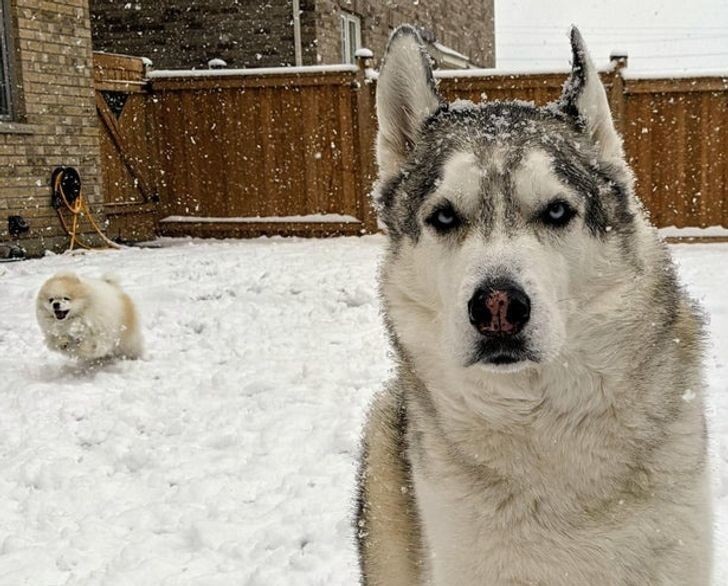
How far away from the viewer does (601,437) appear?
2.19 metres

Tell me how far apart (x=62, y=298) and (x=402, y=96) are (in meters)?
4.85

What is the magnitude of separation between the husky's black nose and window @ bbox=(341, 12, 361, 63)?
15654mm

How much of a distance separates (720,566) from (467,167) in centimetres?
196

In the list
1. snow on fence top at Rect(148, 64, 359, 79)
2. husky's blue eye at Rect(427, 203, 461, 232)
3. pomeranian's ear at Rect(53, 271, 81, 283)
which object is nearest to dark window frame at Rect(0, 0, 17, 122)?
snow on fence top at Rect(148, 64, 359, 79)

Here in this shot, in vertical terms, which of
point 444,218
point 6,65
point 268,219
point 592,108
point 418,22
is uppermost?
point 418,22

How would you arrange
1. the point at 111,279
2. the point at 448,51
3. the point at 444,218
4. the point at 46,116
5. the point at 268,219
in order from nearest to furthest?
the point at 444,218 → the point at 111,279 → the point at 46,116 → the point at 268,219 → the point at 448,51

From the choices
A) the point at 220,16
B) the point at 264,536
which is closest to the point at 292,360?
the point at 264,536

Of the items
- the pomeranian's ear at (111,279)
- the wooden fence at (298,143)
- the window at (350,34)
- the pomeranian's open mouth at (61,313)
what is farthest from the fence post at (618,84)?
the pomeranian's open mouth at (61,313)

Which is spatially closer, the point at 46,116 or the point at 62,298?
the point at 62,298

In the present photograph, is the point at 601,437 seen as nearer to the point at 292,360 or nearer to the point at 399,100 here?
the point at 399,100

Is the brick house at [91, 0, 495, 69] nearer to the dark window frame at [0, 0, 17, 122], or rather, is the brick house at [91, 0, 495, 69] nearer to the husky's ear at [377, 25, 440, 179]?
the dark window frame at [0, 0, 17, 122]

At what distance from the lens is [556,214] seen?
2309mm

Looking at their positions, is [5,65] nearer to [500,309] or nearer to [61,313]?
[61,313]

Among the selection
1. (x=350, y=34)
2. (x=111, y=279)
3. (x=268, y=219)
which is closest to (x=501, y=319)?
(x=111, y=279)
